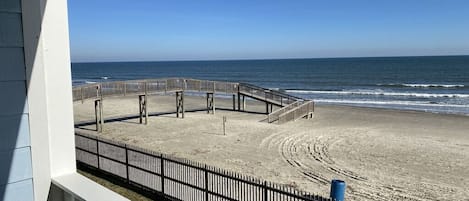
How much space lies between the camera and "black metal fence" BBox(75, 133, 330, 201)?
10.1 meters

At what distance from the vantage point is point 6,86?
3.06 meters

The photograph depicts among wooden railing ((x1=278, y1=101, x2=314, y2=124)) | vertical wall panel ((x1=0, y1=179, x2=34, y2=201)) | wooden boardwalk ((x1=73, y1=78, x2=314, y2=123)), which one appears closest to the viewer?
vertical wall panel ((x1=0, y1=179, x2=34, y2=201))

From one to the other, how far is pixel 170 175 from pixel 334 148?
10.8 m

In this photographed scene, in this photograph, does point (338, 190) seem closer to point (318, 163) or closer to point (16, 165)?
point (16, 165)

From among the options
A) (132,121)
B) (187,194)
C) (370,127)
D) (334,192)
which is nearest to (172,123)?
(132,121)

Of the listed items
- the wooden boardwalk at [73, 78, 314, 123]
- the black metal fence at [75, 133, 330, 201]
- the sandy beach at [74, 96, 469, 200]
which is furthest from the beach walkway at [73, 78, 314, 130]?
the black metal fence at [75, 133, 330, 201]

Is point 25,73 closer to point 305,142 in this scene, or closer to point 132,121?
point 305,142

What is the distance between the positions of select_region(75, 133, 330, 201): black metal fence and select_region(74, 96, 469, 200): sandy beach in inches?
130

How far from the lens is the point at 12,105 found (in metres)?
3.12

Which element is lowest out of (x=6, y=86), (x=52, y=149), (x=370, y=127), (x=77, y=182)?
(x=370, y=127)

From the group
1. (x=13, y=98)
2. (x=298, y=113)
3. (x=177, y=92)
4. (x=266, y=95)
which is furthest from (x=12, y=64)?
(x=266, y=95)

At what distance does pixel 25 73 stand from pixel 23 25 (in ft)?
1.26

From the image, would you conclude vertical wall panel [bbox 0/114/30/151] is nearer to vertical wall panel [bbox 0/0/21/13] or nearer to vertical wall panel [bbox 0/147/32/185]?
vertical wall panel [bbox 0/147/32/185]

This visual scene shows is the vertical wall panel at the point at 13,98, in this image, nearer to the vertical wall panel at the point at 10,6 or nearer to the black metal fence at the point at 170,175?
the vertical wall panel at the point at 10,6
